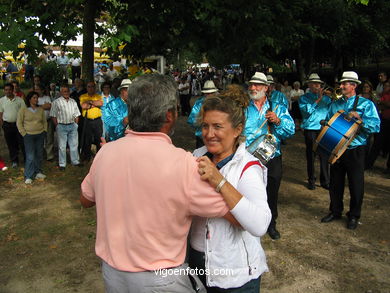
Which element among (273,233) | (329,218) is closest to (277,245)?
(273,233)

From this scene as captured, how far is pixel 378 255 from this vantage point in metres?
4.60

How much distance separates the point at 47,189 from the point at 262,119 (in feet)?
15.5

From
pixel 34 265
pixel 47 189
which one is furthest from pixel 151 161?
pixel 47 189

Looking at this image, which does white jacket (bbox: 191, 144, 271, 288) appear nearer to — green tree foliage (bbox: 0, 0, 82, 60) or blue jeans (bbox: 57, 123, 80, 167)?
green tree foliage (bbox: 0, 0, 82, 60)

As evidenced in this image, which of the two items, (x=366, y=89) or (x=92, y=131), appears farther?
(x=92, y=131)

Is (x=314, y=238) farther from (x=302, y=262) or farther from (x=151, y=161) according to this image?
(x=151, y=161)

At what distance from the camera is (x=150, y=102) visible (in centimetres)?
175

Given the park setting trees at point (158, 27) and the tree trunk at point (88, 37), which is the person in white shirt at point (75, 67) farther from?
the tree trunk at point (88, 37)

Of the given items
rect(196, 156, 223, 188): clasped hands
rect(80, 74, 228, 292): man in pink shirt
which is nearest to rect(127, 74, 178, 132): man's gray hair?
rect(80, 74, 228, 292): man in pink shirt

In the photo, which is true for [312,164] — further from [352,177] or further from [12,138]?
[12,138]

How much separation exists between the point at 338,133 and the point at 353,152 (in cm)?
37

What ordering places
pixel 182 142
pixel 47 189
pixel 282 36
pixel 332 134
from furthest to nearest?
pixel 182 142
pixel 282 36
pixel 47 189
pixel 332 134

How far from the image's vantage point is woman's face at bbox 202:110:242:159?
2.26 metres

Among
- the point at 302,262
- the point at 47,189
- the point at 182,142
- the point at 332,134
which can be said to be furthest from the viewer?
the point at 182,142
